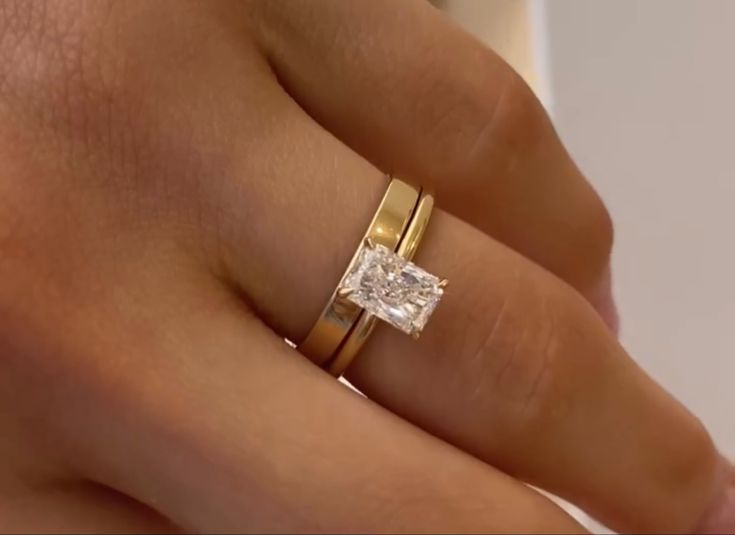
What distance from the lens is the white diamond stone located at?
0.52 m

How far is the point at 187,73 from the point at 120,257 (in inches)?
3.7

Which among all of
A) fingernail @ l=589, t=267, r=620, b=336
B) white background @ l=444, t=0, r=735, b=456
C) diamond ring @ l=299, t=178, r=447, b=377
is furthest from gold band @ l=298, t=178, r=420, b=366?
white background @ l=444, t=0, r=735, b=456

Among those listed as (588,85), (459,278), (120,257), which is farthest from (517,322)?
(588,85)

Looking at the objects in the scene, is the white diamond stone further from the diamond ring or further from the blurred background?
the blurred background

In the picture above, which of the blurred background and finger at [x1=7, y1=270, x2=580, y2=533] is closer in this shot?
finger at [x1=7, y1=270, x2=580, y2=533]

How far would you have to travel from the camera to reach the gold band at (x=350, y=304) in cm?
53

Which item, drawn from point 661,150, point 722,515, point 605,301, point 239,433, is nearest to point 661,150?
point 661,150

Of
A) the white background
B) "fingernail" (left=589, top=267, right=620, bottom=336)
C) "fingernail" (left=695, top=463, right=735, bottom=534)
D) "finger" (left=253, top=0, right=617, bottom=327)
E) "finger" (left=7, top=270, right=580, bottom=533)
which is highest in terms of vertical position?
the white background

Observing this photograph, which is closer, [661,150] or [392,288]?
[392,288]

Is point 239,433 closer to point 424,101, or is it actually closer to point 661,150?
point 424,101

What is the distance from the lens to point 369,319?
20.8 inches

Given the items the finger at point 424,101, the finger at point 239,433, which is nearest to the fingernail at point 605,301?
the finger at point 424,101

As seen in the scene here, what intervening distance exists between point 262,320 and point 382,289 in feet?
0.22

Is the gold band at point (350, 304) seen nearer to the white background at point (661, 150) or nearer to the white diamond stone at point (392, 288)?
the white diamond stone at point (392, 288)
